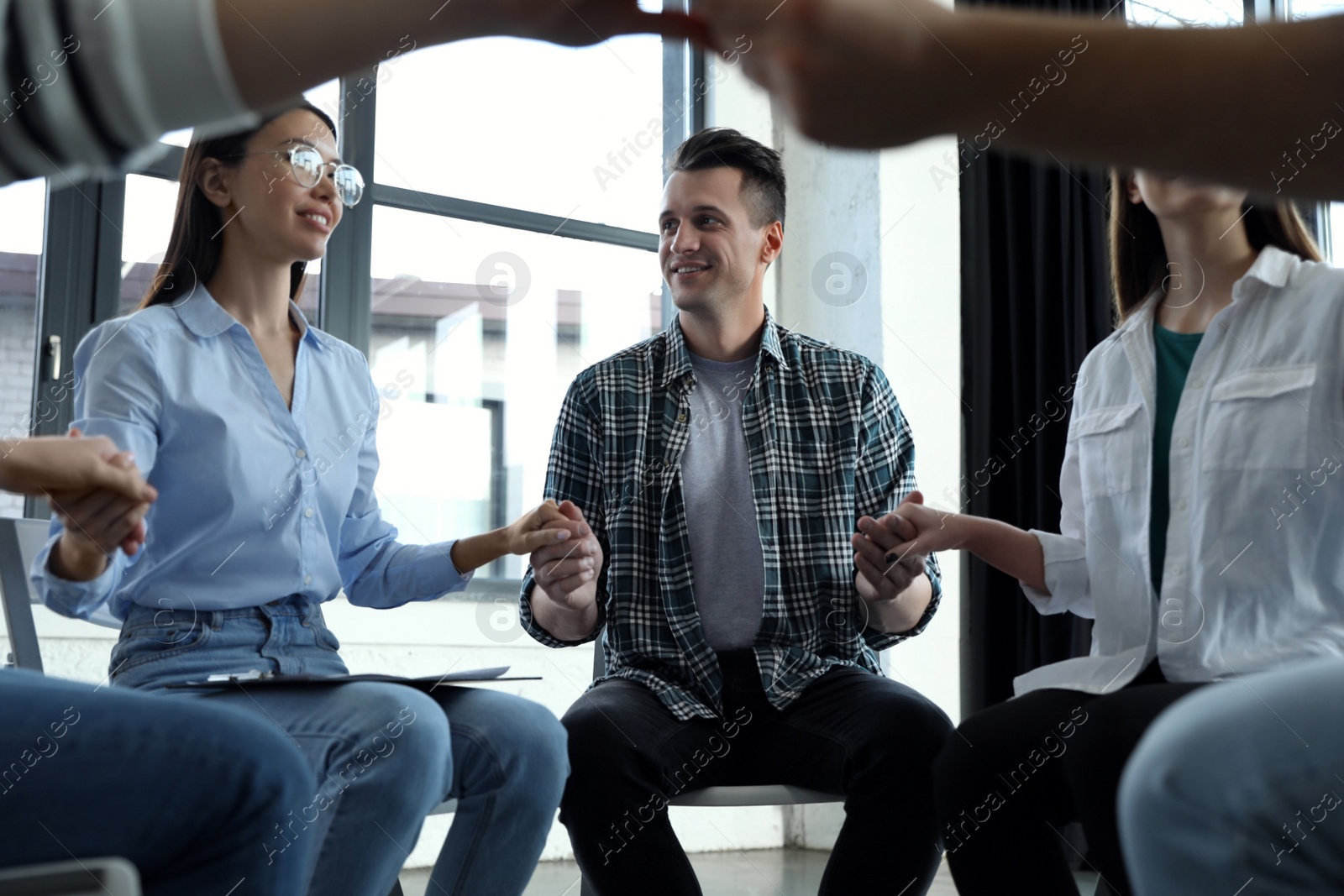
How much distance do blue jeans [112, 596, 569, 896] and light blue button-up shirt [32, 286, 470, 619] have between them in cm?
5

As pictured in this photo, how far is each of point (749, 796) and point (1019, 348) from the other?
2.12 m

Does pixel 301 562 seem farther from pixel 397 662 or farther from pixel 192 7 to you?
pixel 397 662

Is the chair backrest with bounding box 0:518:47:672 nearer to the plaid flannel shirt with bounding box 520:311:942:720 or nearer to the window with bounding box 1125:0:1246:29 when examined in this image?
the plaid flannel shirt with bounding box 520:311:942:720

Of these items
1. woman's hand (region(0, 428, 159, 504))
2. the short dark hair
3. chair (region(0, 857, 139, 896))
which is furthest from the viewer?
the short dark hair

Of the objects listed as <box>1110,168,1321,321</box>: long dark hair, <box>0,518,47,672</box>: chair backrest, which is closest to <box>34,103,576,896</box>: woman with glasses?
<box>0,518,47,672</box>: chair backrest

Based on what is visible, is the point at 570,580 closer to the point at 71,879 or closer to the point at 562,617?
the point at 562,617

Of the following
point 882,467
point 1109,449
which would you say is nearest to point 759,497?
point 882,467

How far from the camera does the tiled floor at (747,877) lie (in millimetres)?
2855

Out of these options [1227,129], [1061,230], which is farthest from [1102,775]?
[1061,230]

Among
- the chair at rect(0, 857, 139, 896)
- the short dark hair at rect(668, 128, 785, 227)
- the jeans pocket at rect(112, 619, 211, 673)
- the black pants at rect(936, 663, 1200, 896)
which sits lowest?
the black pants at rect(936, 663, 1200, 896)

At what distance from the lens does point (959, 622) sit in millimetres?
3414

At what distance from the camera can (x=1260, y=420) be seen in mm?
1407

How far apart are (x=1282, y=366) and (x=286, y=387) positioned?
1.34 m

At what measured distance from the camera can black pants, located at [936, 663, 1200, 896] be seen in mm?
1274
